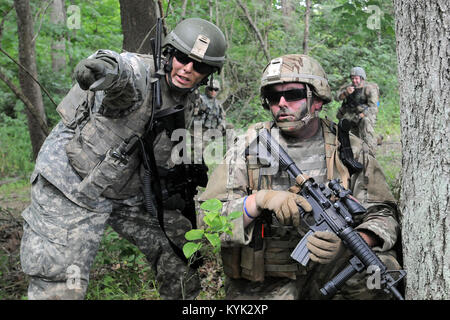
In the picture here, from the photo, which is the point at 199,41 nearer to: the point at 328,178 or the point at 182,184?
the point at 182,184

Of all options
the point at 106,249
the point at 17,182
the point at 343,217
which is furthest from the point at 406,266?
the point at 17,182

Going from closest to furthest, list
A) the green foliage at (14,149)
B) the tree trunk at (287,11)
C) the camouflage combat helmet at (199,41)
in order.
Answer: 1. the camouflage combat helmet at (199,41)
2. the green foliage at (14,149)
3. the tree trunk at (287,11)

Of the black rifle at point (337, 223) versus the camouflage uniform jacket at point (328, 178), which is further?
the camouflage uniform jacket at point (328, 178)

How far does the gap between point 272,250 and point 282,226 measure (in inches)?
6.7

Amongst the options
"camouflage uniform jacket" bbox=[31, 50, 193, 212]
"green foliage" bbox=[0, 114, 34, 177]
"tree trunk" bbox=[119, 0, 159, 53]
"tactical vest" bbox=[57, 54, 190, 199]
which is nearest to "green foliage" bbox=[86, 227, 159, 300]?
"camouflage uniform jacket" bbox=[31, 50, 193, 212]

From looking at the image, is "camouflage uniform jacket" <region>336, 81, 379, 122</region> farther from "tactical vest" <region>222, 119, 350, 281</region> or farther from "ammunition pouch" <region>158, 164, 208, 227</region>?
"tactical vest" <region>222, 119, 350, 281</region>

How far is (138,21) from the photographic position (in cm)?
472

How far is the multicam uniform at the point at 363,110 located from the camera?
904cm

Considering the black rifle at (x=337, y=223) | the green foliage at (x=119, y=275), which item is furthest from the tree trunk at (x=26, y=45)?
the black rifle at (x=337, y=223)

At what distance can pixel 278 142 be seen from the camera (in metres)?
3.05

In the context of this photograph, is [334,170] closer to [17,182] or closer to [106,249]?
[106,249]

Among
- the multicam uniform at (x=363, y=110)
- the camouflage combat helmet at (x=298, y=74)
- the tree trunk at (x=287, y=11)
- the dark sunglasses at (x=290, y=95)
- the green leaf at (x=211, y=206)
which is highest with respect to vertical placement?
the camouflage combat helmet at (x=298, y=74)

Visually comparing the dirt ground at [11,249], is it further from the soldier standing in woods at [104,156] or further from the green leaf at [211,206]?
the green leaf at [211,206]

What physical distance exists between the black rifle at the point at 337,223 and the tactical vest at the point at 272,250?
282 millimetres
